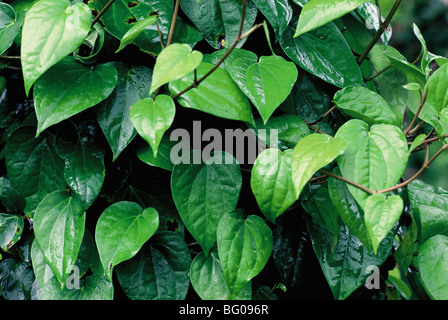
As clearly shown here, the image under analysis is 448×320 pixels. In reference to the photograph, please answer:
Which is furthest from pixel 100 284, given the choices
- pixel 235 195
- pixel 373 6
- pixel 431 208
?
pixel 373 6

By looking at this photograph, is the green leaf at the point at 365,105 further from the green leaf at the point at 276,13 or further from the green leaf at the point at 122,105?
the green leaf at the point at 122,105

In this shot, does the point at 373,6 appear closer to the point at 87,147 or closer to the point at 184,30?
the point at 184,30

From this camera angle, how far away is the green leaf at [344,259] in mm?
660

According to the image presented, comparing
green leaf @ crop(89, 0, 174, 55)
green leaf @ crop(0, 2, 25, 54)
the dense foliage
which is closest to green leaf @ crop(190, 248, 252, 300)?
the dense foliage

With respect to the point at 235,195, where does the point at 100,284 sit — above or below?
below

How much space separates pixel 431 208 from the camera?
2.23ft

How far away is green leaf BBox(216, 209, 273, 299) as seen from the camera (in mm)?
583

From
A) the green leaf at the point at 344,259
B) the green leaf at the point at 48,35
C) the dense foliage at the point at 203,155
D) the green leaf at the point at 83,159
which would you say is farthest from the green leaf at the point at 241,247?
the green leaf at the point at 48,35

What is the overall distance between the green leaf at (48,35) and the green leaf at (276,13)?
10.6 inches

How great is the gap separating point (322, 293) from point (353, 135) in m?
0.35

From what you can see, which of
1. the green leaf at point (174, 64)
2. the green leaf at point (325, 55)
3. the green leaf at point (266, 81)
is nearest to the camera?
the green leaf at point (174, 64)

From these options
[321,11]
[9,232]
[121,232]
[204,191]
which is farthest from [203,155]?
[9,232]

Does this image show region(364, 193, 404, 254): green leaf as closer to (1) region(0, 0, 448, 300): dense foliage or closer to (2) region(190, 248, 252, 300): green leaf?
(1) region(0, 0, 448, 300): dense foliage

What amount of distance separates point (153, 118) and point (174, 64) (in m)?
0.08
